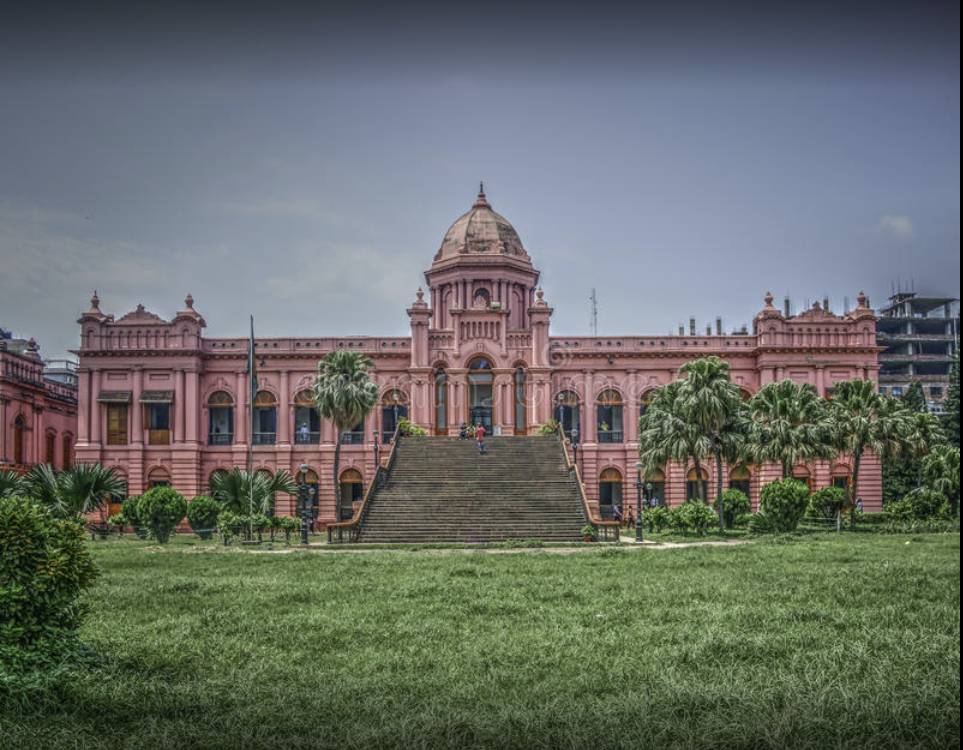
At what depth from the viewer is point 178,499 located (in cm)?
3244

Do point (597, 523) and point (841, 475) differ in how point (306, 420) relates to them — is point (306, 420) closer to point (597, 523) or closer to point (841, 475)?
point (597, 523)

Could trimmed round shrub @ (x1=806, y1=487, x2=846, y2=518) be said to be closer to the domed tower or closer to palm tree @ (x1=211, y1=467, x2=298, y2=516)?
the domed tower

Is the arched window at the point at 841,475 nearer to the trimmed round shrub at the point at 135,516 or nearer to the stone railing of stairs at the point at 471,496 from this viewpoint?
the stone railing of stairs at the point at 471,496

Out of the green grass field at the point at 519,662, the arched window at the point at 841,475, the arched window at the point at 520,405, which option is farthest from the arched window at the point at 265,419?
the green grass field at the point at 519,662

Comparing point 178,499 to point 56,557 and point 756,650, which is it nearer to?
point 56,557

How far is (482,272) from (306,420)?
517 inches

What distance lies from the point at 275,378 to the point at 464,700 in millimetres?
41833

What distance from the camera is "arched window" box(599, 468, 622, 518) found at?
48.4 metres

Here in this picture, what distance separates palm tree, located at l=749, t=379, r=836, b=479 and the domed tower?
16.4 metres

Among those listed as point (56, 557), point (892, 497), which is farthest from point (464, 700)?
point (892, 497)

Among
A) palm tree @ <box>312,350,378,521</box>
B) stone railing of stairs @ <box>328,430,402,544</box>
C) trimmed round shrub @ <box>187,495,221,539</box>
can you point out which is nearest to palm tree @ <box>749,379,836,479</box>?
stone railing of stairs @ <box>328,430,402,544</box>

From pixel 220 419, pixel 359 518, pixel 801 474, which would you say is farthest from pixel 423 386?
pixel 801 474

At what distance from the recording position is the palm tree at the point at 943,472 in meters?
35.5

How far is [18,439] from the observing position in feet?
152
